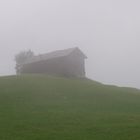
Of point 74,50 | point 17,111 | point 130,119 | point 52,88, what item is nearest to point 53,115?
point 17,111

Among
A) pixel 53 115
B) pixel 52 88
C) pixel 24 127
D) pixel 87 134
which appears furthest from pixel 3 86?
pixel 87 134

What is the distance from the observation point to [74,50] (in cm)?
8481

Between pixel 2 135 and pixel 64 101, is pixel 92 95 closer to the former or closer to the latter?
pixel 64 101

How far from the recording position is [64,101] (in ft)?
151

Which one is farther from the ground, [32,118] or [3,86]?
[3,86]

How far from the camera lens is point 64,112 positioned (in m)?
37.4

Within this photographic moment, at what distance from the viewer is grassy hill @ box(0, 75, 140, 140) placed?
2731cm

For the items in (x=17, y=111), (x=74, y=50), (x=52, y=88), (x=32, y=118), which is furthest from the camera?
(x=74, y=50)

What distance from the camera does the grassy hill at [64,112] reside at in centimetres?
2731

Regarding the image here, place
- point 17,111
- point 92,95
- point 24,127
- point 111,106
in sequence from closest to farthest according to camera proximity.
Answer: point 24,127 < point 17,111 < point 111,106 < point 92,95

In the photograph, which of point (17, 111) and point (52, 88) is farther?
point (52, 88)

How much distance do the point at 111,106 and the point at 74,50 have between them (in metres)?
41.8

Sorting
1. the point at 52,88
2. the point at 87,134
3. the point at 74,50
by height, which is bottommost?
the point at 87,134

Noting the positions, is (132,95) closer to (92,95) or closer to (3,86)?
(92,95)
